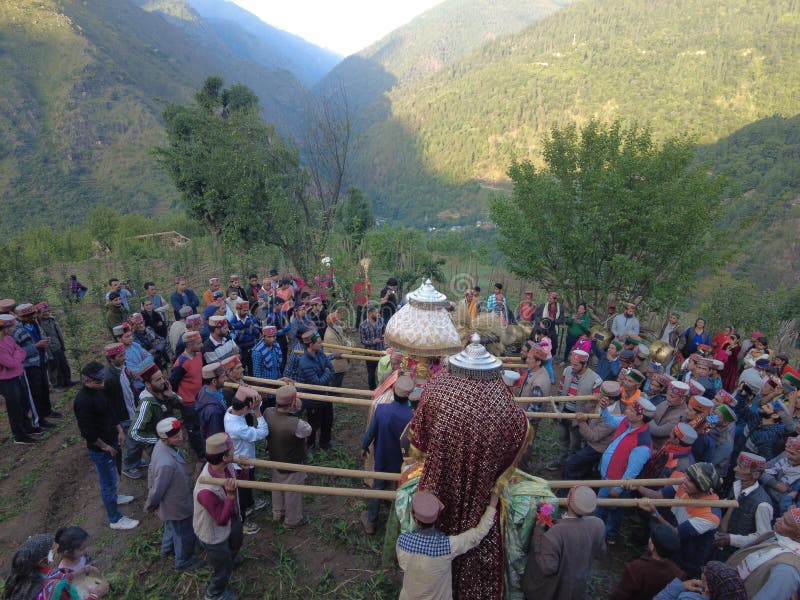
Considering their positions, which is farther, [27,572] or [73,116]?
[73,116]

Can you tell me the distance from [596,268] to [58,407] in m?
12.1

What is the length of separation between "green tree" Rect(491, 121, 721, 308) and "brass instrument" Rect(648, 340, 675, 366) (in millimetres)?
3029

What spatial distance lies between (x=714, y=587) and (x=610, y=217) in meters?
9.78

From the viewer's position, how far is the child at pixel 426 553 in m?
2.73

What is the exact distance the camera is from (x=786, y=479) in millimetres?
4125

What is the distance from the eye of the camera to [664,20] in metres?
90.7

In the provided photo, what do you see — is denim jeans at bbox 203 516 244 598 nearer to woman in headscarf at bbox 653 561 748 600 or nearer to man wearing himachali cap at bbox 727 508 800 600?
woman in headscarf at bbox 653 561 748 600

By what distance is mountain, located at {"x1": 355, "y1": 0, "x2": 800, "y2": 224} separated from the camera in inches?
2616

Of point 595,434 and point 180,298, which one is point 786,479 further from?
point 180,298

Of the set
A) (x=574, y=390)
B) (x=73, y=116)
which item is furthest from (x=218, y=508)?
(x=73, y=116)

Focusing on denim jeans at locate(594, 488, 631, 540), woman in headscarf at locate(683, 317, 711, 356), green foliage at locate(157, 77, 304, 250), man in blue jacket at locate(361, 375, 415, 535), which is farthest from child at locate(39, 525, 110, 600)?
green foliage at locate(157, 77, 304, 250)

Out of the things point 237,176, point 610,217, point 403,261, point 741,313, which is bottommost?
point 741,313

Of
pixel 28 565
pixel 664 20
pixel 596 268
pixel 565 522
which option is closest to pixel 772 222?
pixel 596 268

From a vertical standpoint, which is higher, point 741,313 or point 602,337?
point 602,337
